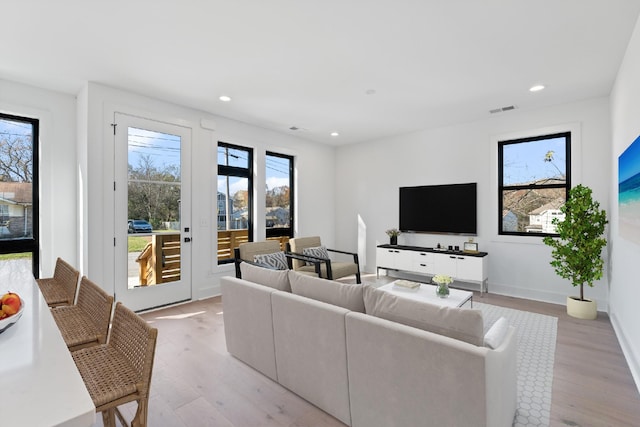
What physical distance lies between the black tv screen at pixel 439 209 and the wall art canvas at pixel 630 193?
217cm

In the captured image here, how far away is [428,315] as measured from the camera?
5.23ft

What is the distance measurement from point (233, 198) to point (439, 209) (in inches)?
133

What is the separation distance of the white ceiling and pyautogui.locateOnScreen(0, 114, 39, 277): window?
0.55 m

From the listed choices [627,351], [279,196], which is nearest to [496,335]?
[627,351]

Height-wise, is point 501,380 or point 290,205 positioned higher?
point 290,205

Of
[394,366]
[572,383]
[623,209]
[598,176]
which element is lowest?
[572,383]

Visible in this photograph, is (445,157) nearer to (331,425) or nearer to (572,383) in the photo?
(572,383)

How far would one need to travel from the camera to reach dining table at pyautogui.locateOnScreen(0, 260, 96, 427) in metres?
0.75

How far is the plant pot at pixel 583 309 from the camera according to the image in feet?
11.6

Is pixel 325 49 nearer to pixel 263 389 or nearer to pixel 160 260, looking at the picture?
pixel 263 389

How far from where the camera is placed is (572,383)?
89.0 inches

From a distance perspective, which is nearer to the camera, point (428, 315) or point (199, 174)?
point (428, 315)

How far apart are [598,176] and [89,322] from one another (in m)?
5.38

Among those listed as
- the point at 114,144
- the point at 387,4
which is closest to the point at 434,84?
the point at 387,4
